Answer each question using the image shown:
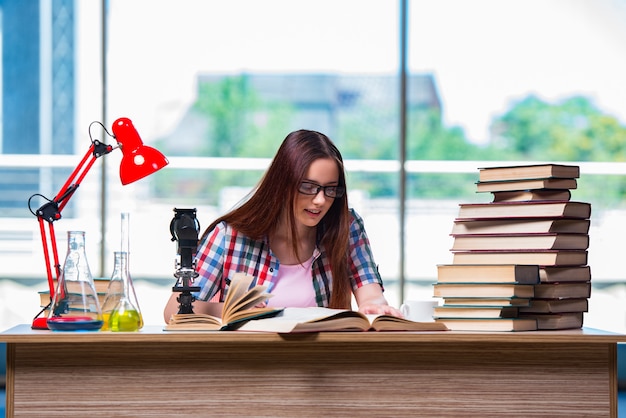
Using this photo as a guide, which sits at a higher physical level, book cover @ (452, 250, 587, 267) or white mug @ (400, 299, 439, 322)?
book cover @ (452, 250, 587, 267)

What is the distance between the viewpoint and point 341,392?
5.98 feet

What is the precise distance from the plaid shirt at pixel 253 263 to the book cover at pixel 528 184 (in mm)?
530

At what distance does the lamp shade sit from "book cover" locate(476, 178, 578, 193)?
79 cm

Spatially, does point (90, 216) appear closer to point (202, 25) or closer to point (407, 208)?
point (202, 25)

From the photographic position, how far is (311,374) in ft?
5.96

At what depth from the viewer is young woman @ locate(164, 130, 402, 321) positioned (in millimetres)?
2338

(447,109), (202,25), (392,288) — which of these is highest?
(202,25)

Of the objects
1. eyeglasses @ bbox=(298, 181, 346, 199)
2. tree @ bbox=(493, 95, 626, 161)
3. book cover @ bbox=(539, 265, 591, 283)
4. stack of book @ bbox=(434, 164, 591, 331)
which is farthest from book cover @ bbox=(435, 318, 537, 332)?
tree @ bbox=(493, 95, 626, 161)

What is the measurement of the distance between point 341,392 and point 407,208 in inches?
104

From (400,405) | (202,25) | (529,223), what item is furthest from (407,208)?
(400,405)

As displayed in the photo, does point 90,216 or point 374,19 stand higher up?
point 374,19

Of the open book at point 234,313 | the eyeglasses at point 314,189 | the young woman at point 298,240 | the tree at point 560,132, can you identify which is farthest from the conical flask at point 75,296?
the tree at point 560,132

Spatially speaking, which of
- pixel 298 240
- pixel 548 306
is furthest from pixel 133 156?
pixel 548 306

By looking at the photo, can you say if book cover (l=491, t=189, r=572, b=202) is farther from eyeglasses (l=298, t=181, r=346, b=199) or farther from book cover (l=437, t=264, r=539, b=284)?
eyeglasses (l=298, t=181, r=346, b=199)
